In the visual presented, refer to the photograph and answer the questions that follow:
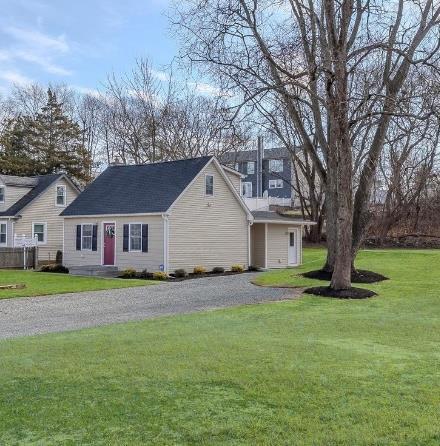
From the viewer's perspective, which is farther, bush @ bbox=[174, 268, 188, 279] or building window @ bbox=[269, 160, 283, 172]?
building window @ bbox=[269, 160, 283, 172]

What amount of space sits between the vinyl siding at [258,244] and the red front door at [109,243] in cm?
713

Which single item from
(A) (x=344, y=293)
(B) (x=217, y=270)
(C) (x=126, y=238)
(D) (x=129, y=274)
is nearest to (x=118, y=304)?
(A) (x=344, y=293)

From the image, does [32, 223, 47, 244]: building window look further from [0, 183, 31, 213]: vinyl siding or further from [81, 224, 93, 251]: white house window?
[81, 224, 93, 251]: white house window

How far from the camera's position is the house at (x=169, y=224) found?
2277cm

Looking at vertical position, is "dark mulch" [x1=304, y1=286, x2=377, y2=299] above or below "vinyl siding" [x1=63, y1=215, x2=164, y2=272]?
below

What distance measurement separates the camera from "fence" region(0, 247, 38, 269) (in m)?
27.5

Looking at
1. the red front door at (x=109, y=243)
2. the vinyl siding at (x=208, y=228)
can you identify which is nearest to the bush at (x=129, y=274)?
the vinyl siding at (x=208, y=228)

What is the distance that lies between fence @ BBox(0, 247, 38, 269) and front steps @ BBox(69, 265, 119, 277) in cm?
465

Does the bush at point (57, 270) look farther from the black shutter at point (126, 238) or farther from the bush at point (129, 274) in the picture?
the bush at point (129, 274)

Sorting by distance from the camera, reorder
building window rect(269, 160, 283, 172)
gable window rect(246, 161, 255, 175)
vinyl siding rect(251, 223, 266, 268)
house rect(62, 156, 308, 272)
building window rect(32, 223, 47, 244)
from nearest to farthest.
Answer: house rect(62, 156, 308, 272) < vinyl siding rect(251, 223, 266, 268) < building window rect(32, 223, 47, 244) < building window rect(269, 160, 283, 172) < gable window rect(246, 161, 255, 175)

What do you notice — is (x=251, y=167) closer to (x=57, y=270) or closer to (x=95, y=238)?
(x=95, y=238)

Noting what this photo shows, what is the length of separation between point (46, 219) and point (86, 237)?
6820mm

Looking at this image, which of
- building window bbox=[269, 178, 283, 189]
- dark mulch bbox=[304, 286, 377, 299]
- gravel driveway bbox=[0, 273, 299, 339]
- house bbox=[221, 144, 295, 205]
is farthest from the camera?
building window bbox=[269, 178, 283, 189]

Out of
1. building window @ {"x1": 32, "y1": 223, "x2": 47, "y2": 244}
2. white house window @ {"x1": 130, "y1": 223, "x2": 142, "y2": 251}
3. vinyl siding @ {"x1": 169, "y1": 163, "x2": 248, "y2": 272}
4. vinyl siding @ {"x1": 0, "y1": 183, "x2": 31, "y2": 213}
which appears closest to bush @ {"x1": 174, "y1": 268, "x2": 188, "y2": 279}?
vinyl siding @ {"x1": 169, "y1": 163, "x2": 248, "y2": 272}
